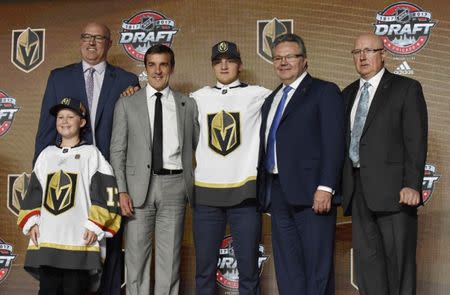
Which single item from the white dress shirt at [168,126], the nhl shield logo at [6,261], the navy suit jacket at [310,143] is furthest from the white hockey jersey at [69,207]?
the nhl shield logo at [6,261]

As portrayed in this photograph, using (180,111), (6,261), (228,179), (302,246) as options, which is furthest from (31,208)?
(6,261)

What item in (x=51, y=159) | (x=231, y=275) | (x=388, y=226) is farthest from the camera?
(x=231, y=275)

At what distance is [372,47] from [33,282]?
305 centimetres

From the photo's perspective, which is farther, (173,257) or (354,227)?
(173,257)

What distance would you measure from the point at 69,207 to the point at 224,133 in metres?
0.92

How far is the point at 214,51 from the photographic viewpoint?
3.55 m

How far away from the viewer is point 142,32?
15.3 feet

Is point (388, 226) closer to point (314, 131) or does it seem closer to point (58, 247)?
point (314, 131)

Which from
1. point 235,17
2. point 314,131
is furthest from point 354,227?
point 235,17

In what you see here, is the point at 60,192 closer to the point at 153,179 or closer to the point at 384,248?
the point at 153,179

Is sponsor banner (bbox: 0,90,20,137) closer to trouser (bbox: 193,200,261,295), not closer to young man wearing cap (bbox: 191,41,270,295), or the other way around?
young man wearing cap (bbox: 191,41,270,295)

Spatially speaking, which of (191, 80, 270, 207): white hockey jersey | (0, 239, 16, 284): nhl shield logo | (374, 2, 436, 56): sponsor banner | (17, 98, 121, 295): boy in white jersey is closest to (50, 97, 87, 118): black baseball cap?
(17, 98, 121, 295): boy in white jersey

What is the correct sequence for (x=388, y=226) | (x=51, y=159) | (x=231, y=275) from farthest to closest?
(x=231, y=275)
(x=51, y=159)
(x=388, y=226)

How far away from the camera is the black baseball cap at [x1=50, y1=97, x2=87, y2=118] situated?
134 inches
